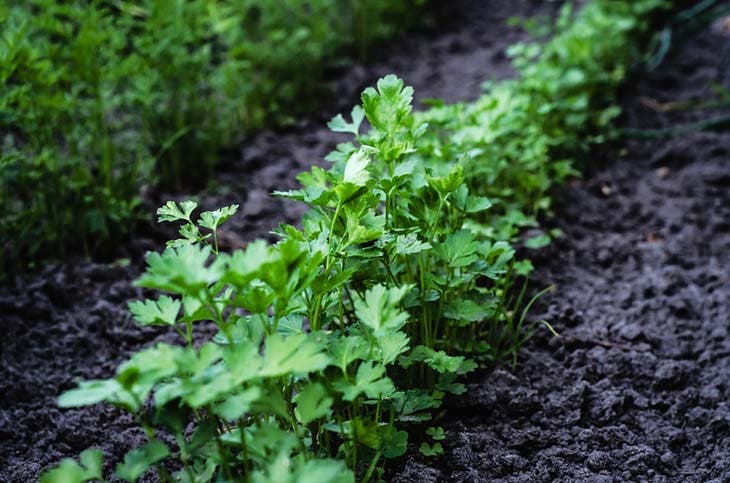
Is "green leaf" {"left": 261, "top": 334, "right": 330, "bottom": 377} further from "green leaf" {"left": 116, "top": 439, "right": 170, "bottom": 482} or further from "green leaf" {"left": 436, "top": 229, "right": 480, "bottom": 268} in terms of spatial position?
"green leaf" {"left": 436, "top": 229, "right": 480, "bottom": 268}

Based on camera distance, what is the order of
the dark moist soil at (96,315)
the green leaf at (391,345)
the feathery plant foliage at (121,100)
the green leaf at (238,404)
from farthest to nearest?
the feathery plant foliage at (121,100) → the dark moist soil at (96,315) → the green leaf at (391,345) → the green leaf at (238,404)

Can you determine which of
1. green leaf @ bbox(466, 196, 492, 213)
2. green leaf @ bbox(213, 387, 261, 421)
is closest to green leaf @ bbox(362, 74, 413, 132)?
green leaf @ bbox(466, 196, 492, 213)

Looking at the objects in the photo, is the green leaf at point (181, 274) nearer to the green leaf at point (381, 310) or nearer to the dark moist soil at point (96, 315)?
the green leaf at point (381, 310)

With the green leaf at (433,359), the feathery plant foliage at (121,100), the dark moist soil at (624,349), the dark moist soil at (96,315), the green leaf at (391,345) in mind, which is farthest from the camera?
the feathery plant foliage at (121,100)

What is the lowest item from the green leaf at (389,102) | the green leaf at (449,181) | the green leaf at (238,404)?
the green leaf at (238,404)

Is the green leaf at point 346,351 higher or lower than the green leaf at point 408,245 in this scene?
lower

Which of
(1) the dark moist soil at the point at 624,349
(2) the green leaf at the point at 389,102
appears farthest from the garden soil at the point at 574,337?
(2) the green leaf at the point at 389,102

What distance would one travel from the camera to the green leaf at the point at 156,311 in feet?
3.89

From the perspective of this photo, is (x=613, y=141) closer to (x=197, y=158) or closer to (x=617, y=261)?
(x=617, y=261)

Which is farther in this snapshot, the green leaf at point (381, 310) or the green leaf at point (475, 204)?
the green leaf at point (475, 204)

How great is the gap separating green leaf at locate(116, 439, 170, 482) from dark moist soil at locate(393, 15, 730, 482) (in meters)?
0.53

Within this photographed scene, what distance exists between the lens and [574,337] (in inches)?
77.4

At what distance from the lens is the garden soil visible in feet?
5.25

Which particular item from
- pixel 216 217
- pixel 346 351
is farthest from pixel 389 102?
pixel 346 351
